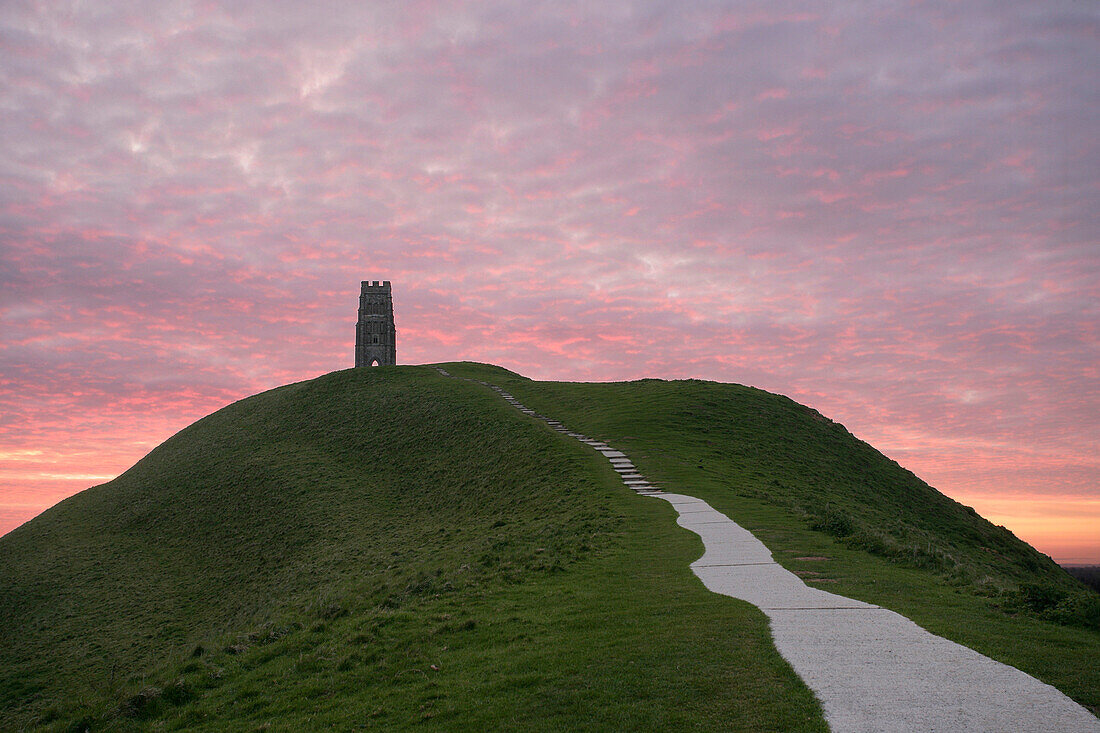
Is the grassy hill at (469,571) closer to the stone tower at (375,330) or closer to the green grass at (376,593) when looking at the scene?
the green grass at (376,593)

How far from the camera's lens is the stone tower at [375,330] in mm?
105188

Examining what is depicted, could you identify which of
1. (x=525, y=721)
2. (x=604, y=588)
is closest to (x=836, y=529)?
(x=604, y=588)

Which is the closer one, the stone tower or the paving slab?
the paving slab

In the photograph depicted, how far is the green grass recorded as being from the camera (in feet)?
33.1

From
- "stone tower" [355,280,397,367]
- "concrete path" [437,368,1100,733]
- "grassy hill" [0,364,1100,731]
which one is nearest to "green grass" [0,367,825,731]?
"grassy hill" [0,364,1100,731]

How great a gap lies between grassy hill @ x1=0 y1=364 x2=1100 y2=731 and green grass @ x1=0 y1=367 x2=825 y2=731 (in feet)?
0.32

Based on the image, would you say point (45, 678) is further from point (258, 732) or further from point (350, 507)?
point (258, 732)

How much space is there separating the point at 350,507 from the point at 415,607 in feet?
90.7

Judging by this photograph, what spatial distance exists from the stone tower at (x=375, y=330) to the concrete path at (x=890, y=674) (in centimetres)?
9610

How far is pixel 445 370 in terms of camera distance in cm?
8512

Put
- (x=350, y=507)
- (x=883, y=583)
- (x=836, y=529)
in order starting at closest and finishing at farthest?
(x=883, y=583), (x=836, y=529), (x=350, y=507)

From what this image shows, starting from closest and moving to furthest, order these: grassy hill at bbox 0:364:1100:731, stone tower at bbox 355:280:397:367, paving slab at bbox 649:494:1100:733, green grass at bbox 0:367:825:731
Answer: paving slab at bbox 649:494:1100:733
green grass at bbox 0:367:825:731
grassy hill at bbox 0:364:1100:731
stone tower at bbox 355:280:397:367

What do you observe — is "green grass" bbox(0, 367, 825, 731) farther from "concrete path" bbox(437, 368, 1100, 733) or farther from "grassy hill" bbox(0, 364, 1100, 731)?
"concrete path" bbox(437, 368, 1100, 733)

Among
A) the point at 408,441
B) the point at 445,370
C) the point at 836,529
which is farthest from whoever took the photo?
the point at 445,370
